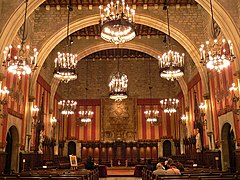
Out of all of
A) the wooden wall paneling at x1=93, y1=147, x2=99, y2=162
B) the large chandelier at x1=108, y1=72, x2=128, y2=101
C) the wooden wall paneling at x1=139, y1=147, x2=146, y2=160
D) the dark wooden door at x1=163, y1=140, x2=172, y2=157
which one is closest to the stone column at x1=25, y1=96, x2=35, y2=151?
the large chandelier at x1=108, y1=72, x2=128, y2=101

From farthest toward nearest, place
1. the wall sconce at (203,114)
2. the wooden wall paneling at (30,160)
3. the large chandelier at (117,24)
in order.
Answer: the wall sconce at (203,114) → the wooden wall paneling at (30,160) → the large chandelier at (117,24)

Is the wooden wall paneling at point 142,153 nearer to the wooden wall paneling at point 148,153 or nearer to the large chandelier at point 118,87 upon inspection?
the wooden wall paneling at point 148,153

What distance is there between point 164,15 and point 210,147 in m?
8.15

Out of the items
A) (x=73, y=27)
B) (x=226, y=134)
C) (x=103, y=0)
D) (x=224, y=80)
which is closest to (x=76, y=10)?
(x=73, y=27)

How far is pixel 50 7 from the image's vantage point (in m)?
16.2

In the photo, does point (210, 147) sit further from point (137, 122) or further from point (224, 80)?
point (137, 122)

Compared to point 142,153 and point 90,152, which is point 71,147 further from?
point 142,153

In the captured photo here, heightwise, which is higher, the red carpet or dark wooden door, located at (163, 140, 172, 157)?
dark wooden door, located at (163, 140, 172, 157)

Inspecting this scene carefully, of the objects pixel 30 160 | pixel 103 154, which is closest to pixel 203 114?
pixel 30 160

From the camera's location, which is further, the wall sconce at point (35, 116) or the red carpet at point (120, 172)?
the red carpet at point (120, 172)

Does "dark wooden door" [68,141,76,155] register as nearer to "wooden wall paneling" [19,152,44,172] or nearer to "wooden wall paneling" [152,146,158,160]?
"wooden wall paneling" [152,146,158,160]

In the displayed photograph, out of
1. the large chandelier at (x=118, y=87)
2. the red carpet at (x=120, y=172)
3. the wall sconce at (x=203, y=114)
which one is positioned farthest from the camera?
the red carpet at (x=120, y=172)

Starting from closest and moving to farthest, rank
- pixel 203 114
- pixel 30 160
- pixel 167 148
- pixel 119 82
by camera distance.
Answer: pixel 119 82, pixel 30 160, pixel 203 114, pixel 167 148

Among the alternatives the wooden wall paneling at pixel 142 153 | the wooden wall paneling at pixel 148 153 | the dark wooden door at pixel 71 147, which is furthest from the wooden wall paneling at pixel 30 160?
the wooden wall paneling at pixel 148 153
